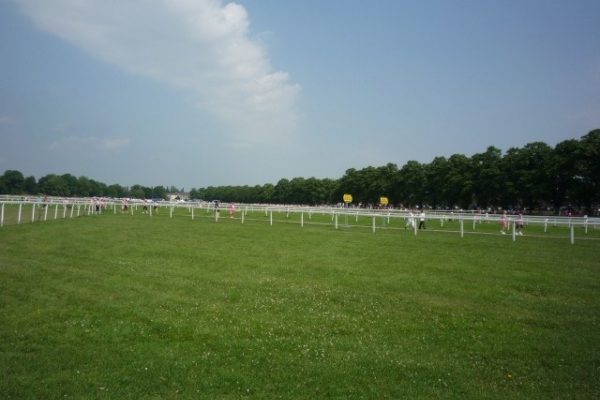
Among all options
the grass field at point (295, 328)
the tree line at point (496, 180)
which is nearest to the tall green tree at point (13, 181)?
the tree line at point (496, 180)

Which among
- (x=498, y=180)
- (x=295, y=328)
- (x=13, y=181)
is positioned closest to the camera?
(x=295, y=328)

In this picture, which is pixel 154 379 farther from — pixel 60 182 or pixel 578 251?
pixel 60 182

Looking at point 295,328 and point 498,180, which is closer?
point 295,328

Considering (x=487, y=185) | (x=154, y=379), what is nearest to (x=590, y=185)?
(x=487, y=185)

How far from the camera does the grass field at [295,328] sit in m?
6.30

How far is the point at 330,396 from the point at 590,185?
230ft

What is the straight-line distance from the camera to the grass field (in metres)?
6.30

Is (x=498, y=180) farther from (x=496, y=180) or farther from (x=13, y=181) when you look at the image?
(x=13, y=181)

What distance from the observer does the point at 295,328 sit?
8453 millimetres

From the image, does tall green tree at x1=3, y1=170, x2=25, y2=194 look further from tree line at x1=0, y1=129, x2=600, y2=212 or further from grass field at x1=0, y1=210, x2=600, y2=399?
grass field at x1=0, y1=210, x2=600, y2=399

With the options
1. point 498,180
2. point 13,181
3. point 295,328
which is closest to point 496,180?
point 498,180

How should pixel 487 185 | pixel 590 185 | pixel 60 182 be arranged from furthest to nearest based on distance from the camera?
pixel 60 182 < pixel 487 185 < pixel 590 185

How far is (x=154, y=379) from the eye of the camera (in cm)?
639

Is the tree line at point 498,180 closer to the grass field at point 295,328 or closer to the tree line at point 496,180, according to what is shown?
the tree line at point 496,180
